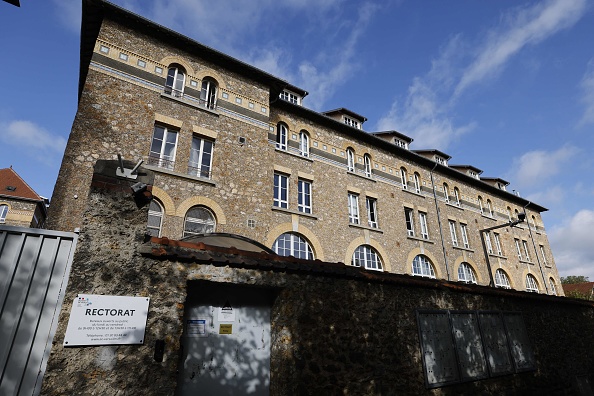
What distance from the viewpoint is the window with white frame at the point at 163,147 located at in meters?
9.99

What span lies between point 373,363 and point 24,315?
15.3 feet

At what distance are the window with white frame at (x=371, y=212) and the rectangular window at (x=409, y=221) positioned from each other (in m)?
2.21

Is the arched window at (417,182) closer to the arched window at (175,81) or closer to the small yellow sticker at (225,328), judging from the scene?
the arched window at (175,81)

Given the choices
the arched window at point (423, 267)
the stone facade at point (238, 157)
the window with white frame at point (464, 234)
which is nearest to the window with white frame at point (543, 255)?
the stone facade at point (238, 157)

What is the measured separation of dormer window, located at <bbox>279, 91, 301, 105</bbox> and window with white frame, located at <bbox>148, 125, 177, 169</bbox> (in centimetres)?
693

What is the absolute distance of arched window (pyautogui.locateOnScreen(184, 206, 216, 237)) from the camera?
9734mm

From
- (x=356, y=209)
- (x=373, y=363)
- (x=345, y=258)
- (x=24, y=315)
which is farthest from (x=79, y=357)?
(x=356, y=209)

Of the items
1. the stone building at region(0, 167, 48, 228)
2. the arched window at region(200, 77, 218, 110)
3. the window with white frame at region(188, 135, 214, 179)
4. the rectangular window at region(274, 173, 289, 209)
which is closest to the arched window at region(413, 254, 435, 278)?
the rectangular window at region(274, 173, 289, 209)

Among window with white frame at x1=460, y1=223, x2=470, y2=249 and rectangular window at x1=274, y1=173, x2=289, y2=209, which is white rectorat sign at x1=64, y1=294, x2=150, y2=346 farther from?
window with white frame at x1=460, y1=223, x2=470, y2=249

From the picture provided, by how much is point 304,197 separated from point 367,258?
4.16 meters

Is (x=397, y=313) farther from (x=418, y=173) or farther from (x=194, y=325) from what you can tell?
(x=418, y=173)

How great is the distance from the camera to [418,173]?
19.0 metres

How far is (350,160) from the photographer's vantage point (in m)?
16.2

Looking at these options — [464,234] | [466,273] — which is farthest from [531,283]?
[466,273]
